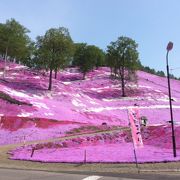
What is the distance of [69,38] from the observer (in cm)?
7825

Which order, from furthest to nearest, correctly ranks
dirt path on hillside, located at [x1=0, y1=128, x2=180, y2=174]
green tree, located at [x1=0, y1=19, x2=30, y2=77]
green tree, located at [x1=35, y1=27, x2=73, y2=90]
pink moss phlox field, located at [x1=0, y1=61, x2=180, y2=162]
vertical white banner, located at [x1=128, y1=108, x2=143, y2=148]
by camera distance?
green tree, located at [x1=0, y1=19, x2=30, y2=77] < green tree, located at [x1=35, y1=27, x2=73, y2=90] < pink moss phlox field, located at [x1=0, y1=61, x2=180, y2=162] < vertical white banner, located at [x1=128, y1=108, x2=143, y2=148] < dirt path on hillside, located at [x1=0, y1=128, x2=180, y2=174]

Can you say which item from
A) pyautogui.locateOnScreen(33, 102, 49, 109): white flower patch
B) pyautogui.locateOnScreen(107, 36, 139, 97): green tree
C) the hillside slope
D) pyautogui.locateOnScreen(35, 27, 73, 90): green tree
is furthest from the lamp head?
pyautogui.locateOnScreen(107, 36, 139, 97): green tree

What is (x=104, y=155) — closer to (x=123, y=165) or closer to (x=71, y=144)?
(x=123, y=165)

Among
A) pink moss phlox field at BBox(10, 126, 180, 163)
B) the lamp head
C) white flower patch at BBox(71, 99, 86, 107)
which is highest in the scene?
the lamp head

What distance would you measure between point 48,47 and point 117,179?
191 ft

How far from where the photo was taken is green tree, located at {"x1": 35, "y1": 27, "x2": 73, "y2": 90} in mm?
76125

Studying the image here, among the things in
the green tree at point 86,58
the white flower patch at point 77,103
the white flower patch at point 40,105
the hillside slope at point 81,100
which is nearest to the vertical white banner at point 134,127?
the hillside slope at point 81,100

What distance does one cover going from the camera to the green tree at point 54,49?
76.1 m

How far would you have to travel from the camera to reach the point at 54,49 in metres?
77.2

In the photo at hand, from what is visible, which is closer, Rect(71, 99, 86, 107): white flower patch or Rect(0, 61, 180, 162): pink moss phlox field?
Rect(0, 61, 180, 162): pink moss phlox field

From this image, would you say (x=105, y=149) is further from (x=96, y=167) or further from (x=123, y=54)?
(x=123, y=54)

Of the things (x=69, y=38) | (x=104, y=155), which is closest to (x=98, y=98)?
(x=69, y=38)

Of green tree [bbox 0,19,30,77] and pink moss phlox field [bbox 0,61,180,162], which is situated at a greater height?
green tree [bbox 0,19,30,77]

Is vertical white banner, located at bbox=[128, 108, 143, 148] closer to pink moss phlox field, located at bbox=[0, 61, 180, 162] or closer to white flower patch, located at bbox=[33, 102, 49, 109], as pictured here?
pink moss phlox field, located at bbox=[0, 61, 180, 162]
